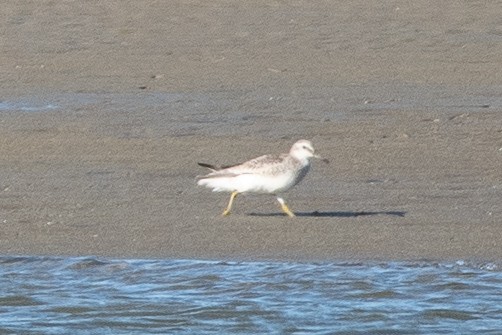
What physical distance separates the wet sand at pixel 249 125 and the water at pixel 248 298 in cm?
15

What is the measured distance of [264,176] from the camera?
366 inches

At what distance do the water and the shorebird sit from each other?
891 millimetres

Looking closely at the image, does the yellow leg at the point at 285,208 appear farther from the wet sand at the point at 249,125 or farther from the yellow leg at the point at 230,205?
the yellow leg at the point at 230,205

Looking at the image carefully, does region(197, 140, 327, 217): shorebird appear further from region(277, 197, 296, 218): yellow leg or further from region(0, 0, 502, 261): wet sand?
region(0, 0, 502, 261): wet sand

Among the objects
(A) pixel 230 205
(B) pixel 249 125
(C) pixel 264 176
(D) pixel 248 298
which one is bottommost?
(D) pixel 248 298

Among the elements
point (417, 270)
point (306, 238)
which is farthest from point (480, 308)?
point (306, 238)

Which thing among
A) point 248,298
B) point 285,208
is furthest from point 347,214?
point 248,298

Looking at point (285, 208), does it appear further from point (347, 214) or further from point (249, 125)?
point (249, 125)

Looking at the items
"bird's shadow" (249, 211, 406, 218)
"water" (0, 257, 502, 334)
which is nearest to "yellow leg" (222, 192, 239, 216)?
"bird's shadow" (249, 211, 406, 218)

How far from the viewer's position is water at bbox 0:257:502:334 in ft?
27.0

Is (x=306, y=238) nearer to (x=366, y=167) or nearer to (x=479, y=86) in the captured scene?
(x=366, y=167)

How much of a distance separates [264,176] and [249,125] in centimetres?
232

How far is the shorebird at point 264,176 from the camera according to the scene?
9.30 meters

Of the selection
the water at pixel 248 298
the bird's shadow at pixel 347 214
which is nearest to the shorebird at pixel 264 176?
the bird's shadow at pixel 347 214
